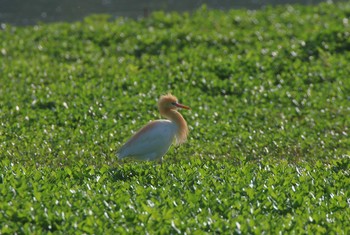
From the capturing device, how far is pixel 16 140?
1055 centimetres

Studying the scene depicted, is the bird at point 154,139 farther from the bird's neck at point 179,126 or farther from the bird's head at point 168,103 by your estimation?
the bird's head at point 168,103

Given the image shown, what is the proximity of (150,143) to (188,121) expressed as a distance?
2.21 metres

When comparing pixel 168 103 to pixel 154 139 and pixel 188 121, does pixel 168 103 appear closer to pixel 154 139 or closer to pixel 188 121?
pixel 154 139

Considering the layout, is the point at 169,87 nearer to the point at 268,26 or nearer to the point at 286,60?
the point at 286,60

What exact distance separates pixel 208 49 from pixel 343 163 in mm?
6140

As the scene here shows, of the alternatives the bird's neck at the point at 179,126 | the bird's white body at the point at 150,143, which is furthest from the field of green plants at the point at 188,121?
the bird's neck at the point at 179,126

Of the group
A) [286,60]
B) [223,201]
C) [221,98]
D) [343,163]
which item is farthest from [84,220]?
[286,60]

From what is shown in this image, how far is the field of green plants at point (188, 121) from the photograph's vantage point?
722 cm

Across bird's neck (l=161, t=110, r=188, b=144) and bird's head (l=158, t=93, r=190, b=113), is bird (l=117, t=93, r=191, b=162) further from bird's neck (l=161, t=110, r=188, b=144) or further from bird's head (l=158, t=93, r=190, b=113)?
bird's head (l=158, t=93, r=190, b=113)

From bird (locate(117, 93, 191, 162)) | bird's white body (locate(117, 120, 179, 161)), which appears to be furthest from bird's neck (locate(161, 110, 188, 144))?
bird's white body (locate(117, 120, 179, 161))

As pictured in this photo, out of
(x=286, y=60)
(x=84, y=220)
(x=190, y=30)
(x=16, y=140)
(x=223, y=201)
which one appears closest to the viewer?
(x=84, y=220)

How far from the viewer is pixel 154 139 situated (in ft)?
31.0

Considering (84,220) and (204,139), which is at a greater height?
(84,220)

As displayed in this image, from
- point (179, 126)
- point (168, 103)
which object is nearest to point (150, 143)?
point (179, 126)
